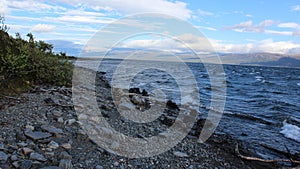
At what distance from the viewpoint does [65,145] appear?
496 centimetres

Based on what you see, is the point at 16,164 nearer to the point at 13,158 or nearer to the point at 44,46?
the point at 13,158

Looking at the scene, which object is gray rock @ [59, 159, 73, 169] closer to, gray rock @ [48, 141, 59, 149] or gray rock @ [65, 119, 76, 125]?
gray rock @ [48, 141, 59, 149]

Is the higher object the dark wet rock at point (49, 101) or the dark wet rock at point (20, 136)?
the dark wet rock at point (49, 101)

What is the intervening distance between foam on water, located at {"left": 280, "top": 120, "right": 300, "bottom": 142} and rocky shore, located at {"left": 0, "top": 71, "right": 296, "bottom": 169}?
2737mm

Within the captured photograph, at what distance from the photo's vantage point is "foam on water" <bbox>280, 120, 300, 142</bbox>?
943 cm

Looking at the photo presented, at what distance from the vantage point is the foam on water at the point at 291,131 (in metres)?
9.43

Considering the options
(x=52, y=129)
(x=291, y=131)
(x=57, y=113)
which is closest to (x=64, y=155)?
(x=52, y=129)

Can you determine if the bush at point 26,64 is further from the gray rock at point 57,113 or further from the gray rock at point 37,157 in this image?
the gray rock at point 37,157

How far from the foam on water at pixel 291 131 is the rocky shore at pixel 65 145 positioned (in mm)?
2737

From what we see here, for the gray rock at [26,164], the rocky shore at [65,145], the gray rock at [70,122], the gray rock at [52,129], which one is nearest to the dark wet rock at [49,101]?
the rocky shore at [65,145]

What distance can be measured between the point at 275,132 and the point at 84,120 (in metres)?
7.71

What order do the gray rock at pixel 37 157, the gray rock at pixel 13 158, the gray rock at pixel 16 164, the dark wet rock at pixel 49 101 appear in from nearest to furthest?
the gray rock at pixel 16 164, the gray rock at pixel 13 158, the gray rock at pixel 37 157, the dark wet rock at pixel 49 101

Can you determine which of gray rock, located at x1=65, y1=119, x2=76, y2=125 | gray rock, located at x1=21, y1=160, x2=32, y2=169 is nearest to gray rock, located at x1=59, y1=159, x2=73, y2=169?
gray rock, located at x1=21, y1=160, x2=32, y2=169

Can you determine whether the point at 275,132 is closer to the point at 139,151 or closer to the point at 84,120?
the point at 139,151
